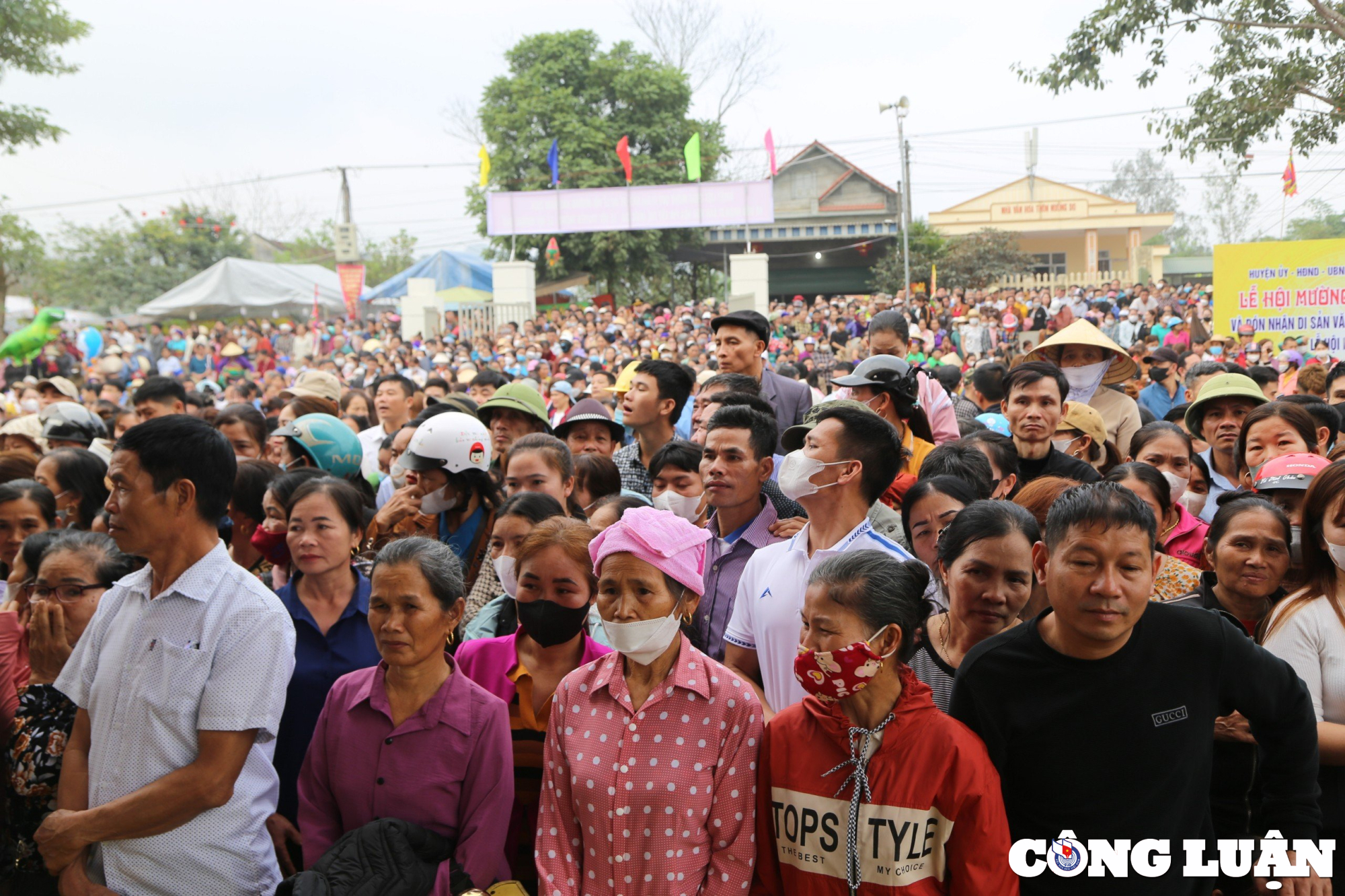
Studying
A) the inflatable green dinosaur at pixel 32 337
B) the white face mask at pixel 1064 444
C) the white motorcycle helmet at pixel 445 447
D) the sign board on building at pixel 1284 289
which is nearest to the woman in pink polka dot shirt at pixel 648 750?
the white motorcycle helmet at pixel 445 447

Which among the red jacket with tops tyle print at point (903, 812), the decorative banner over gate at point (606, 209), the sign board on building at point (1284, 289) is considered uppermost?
the decorative banner over gate at point (606, 209)

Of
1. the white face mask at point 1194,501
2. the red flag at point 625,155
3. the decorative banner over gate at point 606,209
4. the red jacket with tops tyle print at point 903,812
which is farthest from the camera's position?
the red flag at point 625,155

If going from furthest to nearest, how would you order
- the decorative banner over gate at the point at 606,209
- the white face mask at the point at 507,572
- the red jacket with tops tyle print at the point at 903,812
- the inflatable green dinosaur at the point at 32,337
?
the decorative banner over gate at the point at 606,209, the inflatable green dinosaur at the point at 32,337, the white face mask at the point at 507,572, the red jacket with tops tyle print at the point at 903,812

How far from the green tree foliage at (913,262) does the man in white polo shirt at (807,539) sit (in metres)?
31.1

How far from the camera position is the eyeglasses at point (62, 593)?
3.33m

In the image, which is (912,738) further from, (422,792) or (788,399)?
(788,399)

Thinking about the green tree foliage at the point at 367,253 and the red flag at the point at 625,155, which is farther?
the green tree foliage at the point at 367,253

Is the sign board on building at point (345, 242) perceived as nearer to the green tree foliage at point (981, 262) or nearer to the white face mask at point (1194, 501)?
the green tree foliage at point (981, 262)

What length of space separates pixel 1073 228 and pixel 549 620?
43.0 metres

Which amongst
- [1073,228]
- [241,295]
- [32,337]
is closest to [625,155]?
[241,295]

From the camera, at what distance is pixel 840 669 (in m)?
2.32

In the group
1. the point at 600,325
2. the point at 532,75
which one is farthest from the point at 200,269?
the point at 600,325

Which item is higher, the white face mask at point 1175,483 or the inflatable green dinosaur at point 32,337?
the inflatable green dinosaur at point 32,337

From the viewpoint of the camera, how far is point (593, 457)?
5137 millimetres
